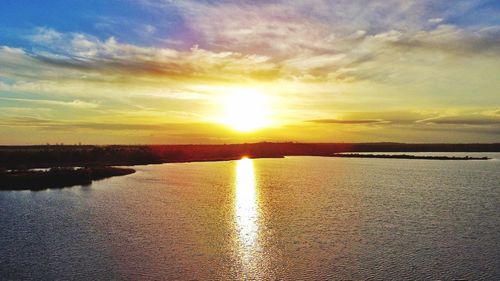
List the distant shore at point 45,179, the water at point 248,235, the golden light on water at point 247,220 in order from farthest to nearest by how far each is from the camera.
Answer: the distant shore at point 45,179, the golden light on water at point 247,220, the water at point 248,235

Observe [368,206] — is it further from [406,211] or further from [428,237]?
[428,237]

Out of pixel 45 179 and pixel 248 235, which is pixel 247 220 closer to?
pixel 248 235

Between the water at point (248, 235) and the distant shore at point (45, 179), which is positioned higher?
the distant shore at point (45, 179)

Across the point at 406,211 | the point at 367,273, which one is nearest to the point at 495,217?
the point at 406,211

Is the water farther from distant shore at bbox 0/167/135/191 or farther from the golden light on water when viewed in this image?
distant shore at bbox 0/167/135/191

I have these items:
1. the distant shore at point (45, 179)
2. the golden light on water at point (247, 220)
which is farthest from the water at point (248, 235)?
the distant shore at point (45, 179)

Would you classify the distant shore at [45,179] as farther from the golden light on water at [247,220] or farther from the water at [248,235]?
the golden light on water at [247,220]

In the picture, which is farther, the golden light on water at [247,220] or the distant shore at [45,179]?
the distant shore at [45,179]

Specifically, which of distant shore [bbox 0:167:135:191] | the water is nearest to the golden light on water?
the water

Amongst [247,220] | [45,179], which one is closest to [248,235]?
[247,220]
